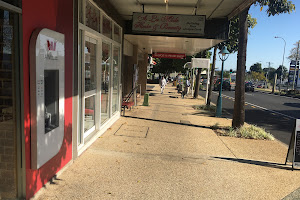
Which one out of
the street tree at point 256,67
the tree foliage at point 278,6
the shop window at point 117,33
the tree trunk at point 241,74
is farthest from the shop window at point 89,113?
the street tree at point 256,67

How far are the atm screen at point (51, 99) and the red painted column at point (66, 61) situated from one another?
441 mm

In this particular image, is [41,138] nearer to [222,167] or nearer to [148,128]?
[222,167]

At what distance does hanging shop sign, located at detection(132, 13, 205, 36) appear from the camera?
7105mm

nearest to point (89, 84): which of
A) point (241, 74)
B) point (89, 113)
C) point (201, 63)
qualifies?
point (89, 113)

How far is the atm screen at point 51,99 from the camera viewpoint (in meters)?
3.59

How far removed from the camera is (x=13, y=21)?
9.56 ft

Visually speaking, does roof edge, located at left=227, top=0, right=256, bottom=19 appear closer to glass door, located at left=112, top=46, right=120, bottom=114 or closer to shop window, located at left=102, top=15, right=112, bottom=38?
shop window, located at left=102, top=15, right=112, bottom=38

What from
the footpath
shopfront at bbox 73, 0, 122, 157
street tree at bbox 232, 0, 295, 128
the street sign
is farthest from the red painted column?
street tree at bbox 232, 0, 295, 128

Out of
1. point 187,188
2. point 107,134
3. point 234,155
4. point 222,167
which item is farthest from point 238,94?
point 187,188

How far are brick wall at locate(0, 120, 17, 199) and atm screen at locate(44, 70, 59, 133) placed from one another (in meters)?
0.55

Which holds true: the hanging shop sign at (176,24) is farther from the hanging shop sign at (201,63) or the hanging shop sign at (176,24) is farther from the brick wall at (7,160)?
the hanging shop sign at (201,63)

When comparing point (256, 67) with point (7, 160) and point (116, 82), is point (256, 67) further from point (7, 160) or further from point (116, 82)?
point (7, 160)

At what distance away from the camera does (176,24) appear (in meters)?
7.12

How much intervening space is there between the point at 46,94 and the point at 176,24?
4.70 metres
